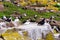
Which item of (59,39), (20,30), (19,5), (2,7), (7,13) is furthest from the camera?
(19,5)

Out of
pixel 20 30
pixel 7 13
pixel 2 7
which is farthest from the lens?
pixel 2 7

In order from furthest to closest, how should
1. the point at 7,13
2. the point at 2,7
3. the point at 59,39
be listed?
the point at 2,7, the point at 7,13, the point at 59,39

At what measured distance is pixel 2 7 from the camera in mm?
38156

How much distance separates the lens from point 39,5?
44.8m

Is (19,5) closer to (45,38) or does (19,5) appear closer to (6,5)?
(6,5)

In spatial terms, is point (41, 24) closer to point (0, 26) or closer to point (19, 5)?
point (0, 26)

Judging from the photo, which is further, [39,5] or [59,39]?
[39,5]

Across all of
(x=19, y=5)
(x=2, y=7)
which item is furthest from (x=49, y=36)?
(x=19, y=5)

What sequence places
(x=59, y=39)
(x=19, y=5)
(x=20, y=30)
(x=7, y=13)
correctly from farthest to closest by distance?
1. (x=19, y=5)
2. (x=7, y=13)
3. (x=59, y=39)
4. (x=20, y=30)

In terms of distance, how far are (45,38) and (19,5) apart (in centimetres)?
1754

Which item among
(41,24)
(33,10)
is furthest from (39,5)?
(41,24)

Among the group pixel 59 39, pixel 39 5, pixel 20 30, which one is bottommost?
pixel 39 5

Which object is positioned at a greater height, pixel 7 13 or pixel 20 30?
pixel 20 30

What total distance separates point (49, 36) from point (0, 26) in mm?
3628
